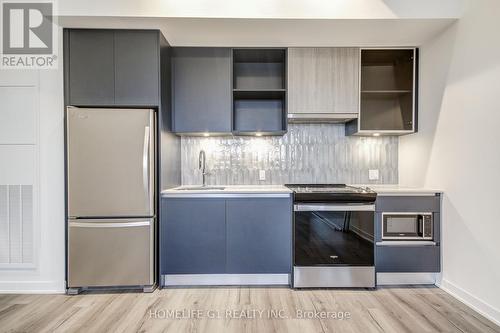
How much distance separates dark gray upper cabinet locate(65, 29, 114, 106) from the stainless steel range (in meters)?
1.98

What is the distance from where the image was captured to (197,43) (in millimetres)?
2723

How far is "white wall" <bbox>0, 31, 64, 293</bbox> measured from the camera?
249 centimetres

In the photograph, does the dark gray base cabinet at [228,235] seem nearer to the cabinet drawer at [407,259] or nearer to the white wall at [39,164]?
the cabinet drawer at [407,259]

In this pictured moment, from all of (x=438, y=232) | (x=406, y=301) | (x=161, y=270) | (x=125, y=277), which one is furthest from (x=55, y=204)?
(x=438, y=232)

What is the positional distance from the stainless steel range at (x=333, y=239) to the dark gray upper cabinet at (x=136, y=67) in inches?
64.0

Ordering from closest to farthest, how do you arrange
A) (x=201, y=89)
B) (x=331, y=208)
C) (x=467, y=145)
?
(x=467, y=145) < (x=331, y=208) < (x=201, y=89)

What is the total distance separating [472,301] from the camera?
2.21 meters

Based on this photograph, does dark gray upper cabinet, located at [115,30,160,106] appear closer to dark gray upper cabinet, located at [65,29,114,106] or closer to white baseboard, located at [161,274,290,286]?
dark gray upper cabinet, located at [65,29,114,106]

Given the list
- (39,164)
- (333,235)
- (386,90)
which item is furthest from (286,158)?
(39,164)

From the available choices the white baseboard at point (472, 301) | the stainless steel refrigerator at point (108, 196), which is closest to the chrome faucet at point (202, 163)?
the stainless steel refrigerator at point (108, 196)

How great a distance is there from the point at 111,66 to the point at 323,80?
200 centimetres

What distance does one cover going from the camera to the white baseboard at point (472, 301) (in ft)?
6.62

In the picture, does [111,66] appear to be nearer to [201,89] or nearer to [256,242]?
[201,89]
